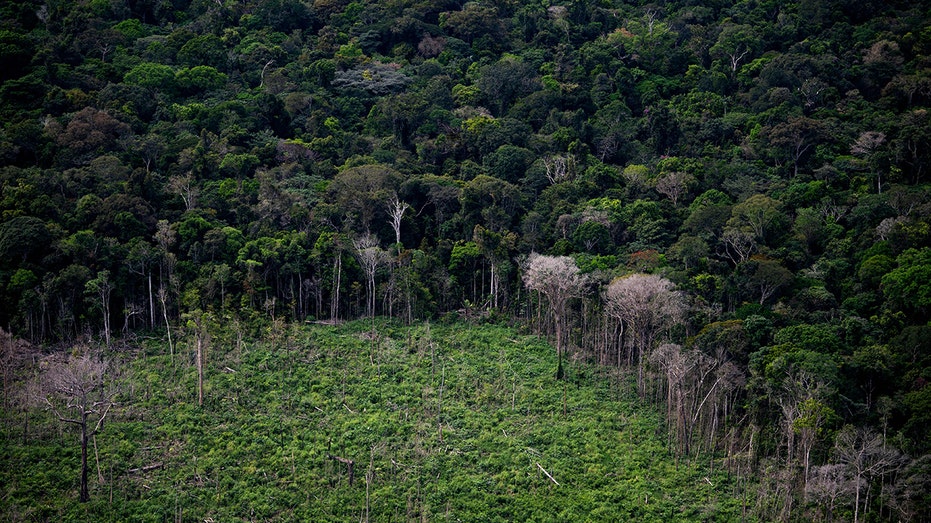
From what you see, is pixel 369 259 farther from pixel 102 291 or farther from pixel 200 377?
pixel 102 291

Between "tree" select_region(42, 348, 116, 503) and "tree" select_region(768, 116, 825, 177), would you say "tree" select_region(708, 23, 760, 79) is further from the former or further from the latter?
"tree" select_region(42, 348, 116, 503)

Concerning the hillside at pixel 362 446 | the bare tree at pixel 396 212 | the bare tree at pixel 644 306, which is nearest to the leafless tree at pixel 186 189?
the bare tree at pixel 396 212

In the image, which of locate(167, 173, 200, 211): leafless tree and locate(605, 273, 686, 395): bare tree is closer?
locate(605, 273, 686, 395): bare tree

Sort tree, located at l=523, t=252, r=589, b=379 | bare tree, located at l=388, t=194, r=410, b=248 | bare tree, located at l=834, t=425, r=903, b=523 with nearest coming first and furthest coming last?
bare tree, located at l=834, t=425, r=903, b=523 < tree, located at l=523, t=252, r=589, b=379 < bare tree, located at l=388, t=194, r=410, b=248

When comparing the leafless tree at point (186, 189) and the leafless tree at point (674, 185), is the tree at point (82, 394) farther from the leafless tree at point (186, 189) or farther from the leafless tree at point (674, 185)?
the leafless tree at point (674, 185)

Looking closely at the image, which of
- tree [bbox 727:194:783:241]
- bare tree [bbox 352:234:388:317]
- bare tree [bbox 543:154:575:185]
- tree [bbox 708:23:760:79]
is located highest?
tree [bbox 708:23:760:79]

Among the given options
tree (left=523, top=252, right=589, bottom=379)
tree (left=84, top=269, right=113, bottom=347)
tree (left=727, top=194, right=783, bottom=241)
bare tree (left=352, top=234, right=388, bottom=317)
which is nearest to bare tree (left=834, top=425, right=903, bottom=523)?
tree (left=523, top=252, right=589, bottom=379)

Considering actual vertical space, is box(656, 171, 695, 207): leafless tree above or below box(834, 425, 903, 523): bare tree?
above

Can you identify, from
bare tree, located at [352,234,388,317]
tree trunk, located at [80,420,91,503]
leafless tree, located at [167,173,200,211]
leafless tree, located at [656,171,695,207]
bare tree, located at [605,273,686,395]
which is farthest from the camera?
leafless tree, located at [656,171,695,207]

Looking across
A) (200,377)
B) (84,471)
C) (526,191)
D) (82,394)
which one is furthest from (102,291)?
(526,191)
